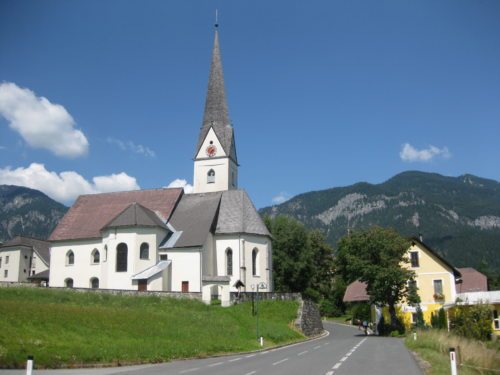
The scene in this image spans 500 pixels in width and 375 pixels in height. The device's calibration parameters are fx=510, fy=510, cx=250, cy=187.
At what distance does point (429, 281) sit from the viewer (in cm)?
4712

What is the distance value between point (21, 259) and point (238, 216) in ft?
173

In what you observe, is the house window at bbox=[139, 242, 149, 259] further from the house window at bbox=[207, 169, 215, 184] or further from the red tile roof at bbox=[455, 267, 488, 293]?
the red tile roof at bbox=[455, 267, 488, 293]

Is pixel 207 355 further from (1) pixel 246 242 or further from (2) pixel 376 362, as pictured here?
(1) pixel 246 242

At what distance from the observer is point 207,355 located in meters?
22.9

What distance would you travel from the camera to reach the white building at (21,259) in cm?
8569

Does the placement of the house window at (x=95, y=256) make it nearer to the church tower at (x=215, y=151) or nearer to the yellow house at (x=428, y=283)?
the church tower at (x=215, y=151)

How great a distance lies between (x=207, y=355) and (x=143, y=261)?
25.9 meters

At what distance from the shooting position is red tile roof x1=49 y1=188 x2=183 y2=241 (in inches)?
2080

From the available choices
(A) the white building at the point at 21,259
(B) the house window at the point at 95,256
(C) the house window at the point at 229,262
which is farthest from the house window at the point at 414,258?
(A) the white building at the point at 21,259

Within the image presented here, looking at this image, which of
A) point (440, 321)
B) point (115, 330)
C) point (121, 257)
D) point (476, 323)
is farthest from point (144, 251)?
point (476, 323)

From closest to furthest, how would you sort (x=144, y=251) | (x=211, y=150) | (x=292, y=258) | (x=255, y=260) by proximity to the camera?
1. (x=144, y=251)
2. (x=255, y=260)
3. (x=211, y=150)
4. (x=292, y=258)

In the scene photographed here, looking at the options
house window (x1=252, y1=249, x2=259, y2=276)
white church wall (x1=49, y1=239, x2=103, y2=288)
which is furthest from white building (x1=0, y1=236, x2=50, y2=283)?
house window (x1=252, y1=249, x2=259, y2=276)

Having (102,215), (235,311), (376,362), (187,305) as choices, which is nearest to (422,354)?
(376,362)

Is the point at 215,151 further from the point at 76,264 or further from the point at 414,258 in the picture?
the point at 414,258
